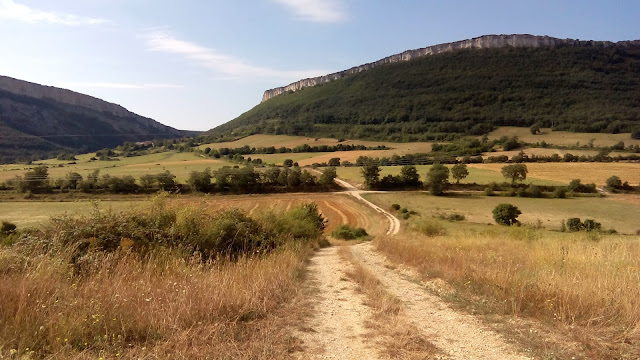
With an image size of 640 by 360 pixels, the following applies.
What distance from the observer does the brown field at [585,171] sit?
62.9 m

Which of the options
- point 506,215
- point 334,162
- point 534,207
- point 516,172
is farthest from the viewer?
point 334,162

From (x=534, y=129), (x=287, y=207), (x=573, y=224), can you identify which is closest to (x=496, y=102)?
(x=534, y=129)

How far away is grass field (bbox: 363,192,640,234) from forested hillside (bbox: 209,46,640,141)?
7736 centimetres

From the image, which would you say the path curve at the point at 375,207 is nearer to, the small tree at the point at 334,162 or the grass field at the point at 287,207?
the grass field at the point at 287,207

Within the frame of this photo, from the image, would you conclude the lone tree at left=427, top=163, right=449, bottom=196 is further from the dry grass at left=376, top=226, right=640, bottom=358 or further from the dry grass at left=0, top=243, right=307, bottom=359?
the dry grass at left=0, top=243, right=307, bottom=359

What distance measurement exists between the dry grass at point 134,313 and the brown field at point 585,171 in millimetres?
73967

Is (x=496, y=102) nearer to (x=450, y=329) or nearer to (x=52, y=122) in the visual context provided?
(x=52, y=122)

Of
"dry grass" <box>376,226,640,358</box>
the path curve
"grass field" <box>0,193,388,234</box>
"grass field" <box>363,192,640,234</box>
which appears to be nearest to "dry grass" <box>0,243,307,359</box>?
"dry grass" <box>376,226,640,358</box>

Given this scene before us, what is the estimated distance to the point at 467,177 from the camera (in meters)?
69.2

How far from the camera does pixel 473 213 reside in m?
49.6

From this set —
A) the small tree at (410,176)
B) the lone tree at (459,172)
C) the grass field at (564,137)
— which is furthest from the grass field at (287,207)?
the grass field at (564,137)

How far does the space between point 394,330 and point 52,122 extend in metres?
140

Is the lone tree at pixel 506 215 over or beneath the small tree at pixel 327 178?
beneath

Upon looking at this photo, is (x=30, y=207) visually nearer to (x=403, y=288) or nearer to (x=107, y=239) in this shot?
(x=107, y=239)
